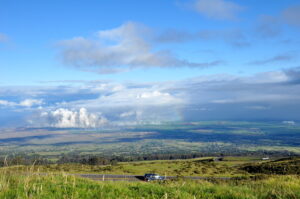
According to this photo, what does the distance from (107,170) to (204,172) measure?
57.6 ft

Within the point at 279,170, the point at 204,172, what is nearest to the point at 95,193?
the point at 279,170

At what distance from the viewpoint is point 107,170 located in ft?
178

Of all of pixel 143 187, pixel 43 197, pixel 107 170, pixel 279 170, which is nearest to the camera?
pixel 43 197

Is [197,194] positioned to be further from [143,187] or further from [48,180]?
[48,180]

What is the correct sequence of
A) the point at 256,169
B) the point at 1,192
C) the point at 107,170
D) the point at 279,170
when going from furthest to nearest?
the point at 107,170 → the point at 256,169 → the point at 279,170 → the point at 1,192

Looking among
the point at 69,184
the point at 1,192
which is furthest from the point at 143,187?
the point at 1,192

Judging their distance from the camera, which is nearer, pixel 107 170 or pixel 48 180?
pixel 48 180

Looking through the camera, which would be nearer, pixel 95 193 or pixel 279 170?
pixel 95 193

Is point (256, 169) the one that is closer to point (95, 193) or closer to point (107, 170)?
point (107, 170)

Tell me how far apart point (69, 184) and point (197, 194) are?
505cm

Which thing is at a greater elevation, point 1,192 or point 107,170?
point 1,192

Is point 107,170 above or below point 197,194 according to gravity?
below

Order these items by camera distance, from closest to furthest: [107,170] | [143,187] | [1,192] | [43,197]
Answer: [43,197], [1,192], [143,187], [107,170]

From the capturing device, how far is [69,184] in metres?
11.7
